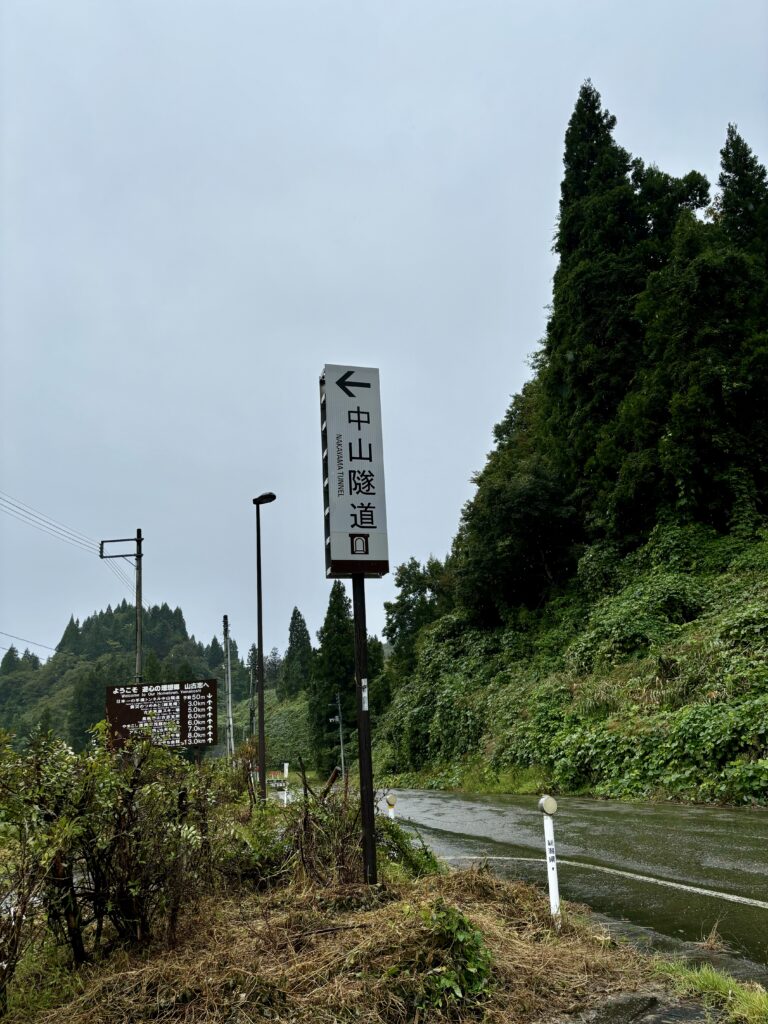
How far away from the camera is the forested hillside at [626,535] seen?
51.3 feet

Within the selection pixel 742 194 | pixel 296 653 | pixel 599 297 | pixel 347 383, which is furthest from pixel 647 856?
pixel 296 653

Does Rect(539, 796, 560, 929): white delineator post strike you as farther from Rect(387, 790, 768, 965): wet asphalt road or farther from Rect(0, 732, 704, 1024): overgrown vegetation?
Rect(387, 790, 768, 965): wet asphalt road

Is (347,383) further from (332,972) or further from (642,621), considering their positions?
(642,621)

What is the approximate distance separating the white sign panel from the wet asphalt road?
11.5 feet

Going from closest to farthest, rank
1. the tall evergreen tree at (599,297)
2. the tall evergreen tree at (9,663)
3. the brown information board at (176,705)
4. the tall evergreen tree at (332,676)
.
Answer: the brown information board at (176,705) → the tall evergreen tree at (599,297) → the tall evergreen tree at (332,676) → the tall evergreen tree at (9,663)

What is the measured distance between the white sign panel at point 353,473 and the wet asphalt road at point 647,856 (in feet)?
11.5

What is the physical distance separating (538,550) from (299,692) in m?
69.6

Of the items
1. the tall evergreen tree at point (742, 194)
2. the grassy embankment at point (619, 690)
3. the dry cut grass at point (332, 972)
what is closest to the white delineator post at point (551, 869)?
the dry cut grass at point (332, 972)

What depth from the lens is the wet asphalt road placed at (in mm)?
5547

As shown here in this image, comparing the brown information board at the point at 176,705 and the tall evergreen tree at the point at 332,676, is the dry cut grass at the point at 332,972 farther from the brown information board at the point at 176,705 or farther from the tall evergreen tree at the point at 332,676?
the tall evergreen tree at the point at 332,676

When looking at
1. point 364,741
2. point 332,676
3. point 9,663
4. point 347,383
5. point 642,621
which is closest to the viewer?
point 364,741

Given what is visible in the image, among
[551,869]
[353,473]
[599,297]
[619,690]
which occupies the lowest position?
[551,869]

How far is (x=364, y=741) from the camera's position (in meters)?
5.33

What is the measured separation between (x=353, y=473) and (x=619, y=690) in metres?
14.4
